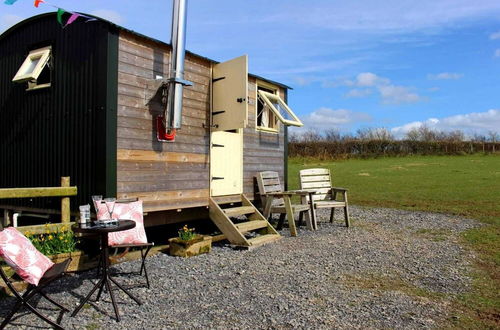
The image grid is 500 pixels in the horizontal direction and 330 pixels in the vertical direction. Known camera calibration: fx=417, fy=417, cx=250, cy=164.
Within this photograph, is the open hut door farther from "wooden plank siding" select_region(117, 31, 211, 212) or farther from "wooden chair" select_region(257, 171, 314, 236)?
"wooden chair" select_region(257, 171, 314, 236)

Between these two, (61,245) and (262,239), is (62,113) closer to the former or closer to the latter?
(61,245)

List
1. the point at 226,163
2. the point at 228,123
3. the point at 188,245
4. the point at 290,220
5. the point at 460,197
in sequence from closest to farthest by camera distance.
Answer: the point at 188,245, the point at 228,123, the point at 290,220, the point at 226,163, the point at 460,197

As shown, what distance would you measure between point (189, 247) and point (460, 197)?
996 centimetres

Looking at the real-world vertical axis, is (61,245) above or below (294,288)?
above

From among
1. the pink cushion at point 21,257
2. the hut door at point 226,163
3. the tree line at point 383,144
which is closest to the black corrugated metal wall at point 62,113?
the pink cushion at point 21,257

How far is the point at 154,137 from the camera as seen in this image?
19.0ft

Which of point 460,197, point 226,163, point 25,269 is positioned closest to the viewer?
point 25,269

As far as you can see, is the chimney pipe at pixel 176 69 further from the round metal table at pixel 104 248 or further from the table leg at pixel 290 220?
the table leg at pixel 290 220

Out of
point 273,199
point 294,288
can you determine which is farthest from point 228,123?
point 294,288

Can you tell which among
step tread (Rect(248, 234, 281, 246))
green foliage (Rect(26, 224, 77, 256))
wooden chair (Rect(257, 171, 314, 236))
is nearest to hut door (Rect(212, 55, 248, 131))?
wooden chair (Rect(257, 171, 314, 236))

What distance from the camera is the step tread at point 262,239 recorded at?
20.4 feet

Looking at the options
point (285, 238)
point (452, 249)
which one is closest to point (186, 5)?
point (285, 238)

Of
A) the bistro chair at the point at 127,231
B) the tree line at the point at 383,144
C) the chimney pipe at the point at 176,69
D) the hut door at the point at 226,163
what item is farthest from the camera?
the tree line at the point at 383,144

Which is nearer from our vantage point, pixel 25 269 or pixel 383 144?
pixel 25 269
